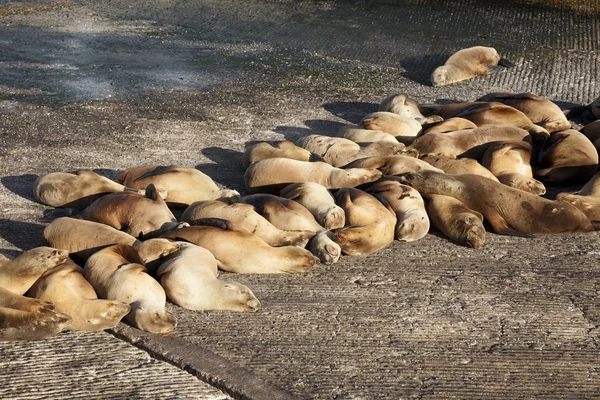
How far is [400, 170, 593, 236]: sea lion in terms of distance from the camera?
578 centimetres

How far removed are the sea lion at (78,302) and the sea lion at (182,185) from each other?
5.18 ft

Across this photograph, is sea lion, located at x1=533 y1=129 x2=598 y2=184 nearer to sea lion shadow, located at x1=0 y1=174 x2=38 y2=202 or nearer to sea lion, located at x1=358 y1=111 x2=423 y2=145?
sea lion, located at x1=358 y1=111 x2=423 y2=145

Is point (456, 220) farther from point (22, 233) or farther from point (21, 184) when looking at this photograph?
point (21, 184)

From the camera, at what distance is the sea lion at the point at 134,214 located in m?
5.34

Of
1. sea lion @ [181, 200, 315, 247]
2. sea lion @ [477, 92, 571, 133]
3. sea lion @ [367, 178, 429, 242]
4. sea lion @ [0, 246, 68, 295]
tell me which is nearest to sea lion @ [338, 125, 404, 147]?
sea lion @ [367, 178, 429, 242]

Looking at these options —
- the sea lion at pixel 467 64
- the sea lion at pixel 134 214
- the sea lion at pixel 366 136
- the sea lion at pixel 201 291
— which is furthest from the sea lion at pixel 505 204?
the sea lion at pixel 467 64

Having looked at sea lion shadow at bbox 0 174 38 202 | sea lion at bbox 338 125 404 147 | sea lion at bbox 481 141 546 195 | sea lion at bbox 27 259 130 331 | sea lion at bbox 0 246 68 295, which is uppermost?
sea lion at bbox 0 246 68 295

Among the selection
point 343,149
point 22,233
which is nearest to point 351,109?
point 343,149

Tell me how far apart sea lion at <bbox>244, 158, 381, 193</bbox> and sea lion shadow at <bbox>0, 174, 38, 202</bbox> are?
1584 millimetres

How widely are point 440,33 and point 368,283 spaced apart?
21.8ft

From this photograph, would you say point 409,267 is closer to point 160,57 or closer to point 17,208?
point 17,208

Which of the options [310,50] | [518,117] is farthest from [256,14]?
[518,117]

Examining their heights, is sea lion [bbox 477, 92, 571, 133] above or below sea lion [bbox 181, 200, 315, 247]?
below

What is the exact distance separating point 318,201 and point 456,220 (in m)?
0.91
